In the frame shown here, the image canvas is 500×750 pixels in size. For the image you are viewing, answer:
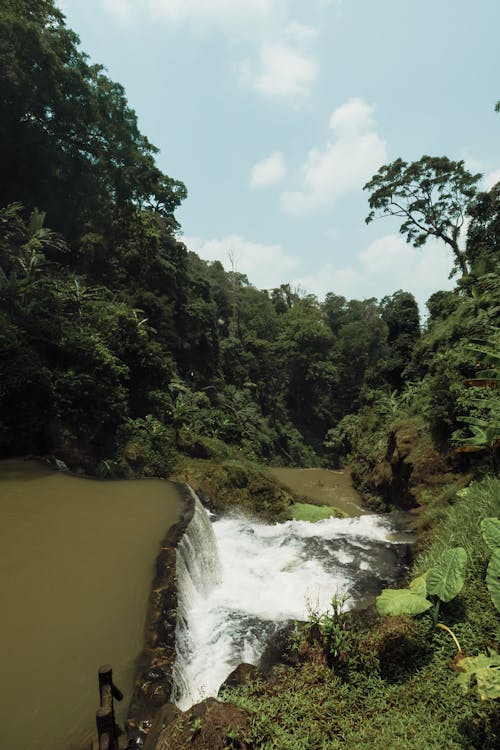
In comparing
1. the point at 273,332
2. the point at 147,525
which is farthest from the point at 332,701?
the point at 273,332

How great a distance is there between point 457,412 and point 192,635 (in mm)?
8827

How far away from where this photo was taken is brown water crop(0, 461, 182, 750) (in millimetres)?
3328

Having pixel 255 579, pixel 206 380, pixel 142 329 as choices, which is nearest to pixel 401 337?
pixel 206 380

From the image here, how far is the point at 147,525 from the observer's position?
6555mm

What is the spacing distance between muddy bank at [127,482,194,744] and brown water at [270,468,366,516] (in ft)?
30.7

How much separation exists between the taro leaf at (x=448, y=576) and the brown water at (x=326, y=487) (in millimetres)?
9932

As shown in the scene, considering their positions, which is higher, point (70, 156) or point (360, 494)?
point (70, 156)

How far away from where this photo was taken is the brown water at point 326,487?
15.9 m

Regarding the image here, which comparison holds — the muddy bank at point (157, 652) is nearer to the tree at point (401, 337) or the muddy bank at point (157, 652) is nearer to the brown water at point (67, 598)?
the brown water at point (67, 598)

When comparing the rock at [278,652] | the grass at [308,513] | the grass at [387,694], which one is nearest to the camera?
the grass at [387,694]

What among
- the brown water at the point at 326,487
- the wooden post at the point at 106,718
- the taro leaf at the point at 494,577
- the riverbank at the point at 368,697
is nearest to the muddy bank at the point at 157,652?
the riverbank at the point at 368,697

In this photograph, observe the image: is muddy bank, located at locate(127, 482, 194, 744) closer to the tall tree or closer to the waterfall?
the waterfall

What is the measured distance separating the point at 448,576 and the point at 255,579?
4.03 m

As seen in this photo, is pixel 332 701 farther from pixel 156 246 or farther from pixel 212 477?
pixel 156 246
